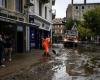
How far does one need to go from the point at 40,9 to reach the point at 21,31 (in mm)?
10438

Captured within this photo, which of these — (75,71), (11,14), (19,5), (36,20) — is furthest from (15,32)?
(75,71)

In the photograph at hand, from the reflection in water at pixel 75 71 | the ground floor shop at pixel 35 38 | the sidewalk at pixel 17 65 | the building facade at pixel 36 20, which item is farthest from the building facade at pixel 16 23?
the reflection in water at pixel 75 71

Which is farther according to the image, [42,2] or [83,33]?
[83,33]

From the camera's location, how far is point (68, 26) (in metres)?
109

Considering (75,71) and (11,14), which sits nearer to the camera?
(75,71)

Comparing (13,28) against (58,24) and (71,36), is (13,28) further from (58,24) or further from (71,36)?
(58,24)

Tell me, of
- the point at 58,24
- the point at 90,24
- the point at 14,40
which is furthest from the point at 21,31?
the point at 58,24

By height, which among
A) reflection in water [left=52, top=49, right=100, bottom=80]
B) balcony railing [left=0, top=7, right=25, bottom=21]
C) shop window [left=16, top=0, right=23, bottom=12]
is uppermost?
shop window [left=16, top=0, right=23, bottom=12]

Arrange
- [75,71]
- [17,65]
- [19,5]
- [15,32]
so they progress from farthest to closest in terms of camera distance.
Result: [19,5] < [15,32] < [17,65] < [75,71]

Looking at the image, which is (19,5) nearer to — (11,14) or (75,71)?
(11,14)

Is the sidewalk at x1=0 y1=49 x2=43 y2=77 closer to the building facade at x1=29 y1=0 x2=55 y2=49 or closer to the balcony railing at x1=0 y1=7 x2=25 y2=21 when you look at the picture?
the balcony railing at x1=0 y1=7 x2=25 y2=21

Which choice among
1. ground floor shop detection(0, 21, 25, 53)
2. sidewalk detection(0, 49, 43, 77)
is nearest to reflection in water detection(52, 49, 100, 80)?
sidewalk detection(0, 49, 43, 77)

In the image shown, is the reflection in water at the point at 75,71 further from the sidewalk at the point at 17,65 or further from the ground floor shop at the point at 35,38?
the ground floor shop at the point at 35,38

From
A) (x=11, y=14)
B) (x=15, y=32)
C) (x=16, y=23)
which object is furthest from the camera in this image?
(x=15, y=32)
